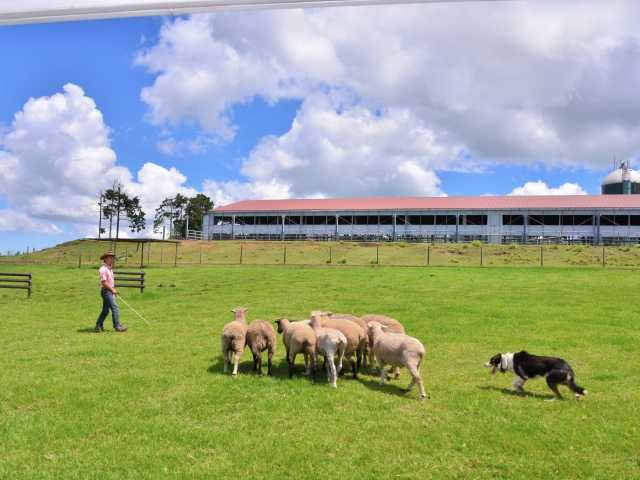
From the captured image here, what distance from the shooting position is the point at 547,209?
215ft

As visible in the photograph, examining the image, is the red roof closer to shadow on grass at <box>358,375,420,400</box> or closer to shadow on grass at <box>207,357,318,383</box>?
shadow on grass at <box>207,357,318,383</box>

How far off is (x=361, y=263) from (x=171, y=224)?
6517cm

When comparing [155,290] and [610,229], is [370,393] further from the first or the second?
[610,229]

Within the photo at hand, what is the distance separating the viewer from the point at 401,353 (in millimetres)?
8867

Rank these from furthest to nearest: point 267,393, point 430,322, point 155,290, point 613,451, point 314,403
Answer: point 155,290 < point 430,322 < point 267,393 < point 314,403 < point 613,451

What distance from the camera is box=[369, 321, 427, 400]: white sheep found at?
8617 mm

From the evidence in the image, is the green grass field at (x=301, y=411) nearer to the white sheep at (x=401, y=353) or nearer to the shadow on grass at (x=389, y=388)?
the shadow on grass at (x=389, y=388)

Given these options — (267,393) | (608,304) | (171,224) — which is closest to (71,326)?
(267,393)

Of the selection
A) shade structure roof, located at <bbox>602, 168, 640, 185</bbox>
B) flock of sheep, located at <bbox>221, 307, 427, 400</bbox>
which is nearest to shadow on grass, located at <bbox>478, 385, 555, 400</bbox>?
flock of sheep, located at <bbox>221, 307, 427, 400</bbox>

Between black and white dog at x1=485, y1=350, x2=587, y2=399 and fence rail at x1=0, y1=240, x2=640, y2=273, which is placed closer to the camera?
black and white dog at x1=485, y1=350, x2=587, y2=399

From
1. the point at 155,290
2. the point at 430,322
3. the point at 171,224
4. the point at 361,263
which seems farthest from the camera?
the point at 171,224

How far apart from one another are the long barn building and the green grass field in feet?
173

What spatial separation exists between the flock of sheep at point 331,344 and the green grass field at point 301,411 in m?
0.42

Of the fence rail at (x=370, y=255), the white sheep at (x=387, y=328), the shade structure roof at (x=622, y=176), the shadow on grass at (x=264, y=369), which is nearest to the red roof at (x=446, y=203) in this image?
the fence rail at (x=370, y=255)
